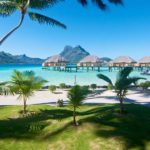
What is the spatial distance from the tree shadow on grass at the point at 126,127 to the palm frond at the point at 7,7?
739 centimetres

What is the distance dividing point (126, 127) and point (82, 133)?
74.9 inches

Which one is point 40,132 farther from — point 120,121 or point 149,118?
point 149,118

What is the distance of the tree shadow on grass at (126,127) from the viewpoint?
11.1 meters

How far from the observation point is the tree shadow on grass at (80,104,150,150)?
439 inches

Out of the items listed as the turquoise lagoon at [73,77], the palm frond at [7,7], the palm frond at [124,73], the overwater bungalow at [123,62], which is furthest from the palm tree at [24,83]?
the overwater bungalow at [123,62]

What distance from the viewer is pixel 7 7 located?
1631 centimetres

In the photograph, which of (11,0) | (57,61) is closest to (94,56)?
(57,61)

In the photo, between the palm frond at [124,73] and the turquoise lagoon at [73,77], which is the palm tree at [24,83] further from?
the turquoise lagoon at [73,77]

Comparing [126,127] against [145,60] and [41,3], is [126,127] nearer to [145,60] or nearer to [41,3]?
[41,3]

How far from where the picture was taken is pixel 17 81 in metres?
16.5

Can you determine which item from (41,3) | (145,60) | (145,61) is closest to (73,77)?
(145,61)

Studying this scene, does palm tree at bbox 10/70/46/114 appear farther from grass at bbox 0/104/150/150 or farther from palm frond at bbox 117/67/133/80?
palm frond at bbox 117/67/133/80

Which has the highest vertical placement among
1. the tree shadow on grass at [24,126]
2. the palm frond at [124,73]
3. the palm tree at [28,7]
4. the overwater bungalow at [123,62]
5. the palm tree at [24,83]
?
the palm tree at [28,7]

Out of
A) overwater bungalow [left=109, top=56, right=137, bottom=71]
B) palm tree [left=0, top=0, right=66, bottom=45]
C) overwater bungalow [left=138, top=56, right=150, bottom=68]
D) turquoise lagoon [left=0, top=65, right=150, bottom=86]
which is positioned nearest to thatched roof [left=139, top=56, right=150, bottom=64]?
overwater bungalow [left=138, top=56, right=150, bottom=68]
